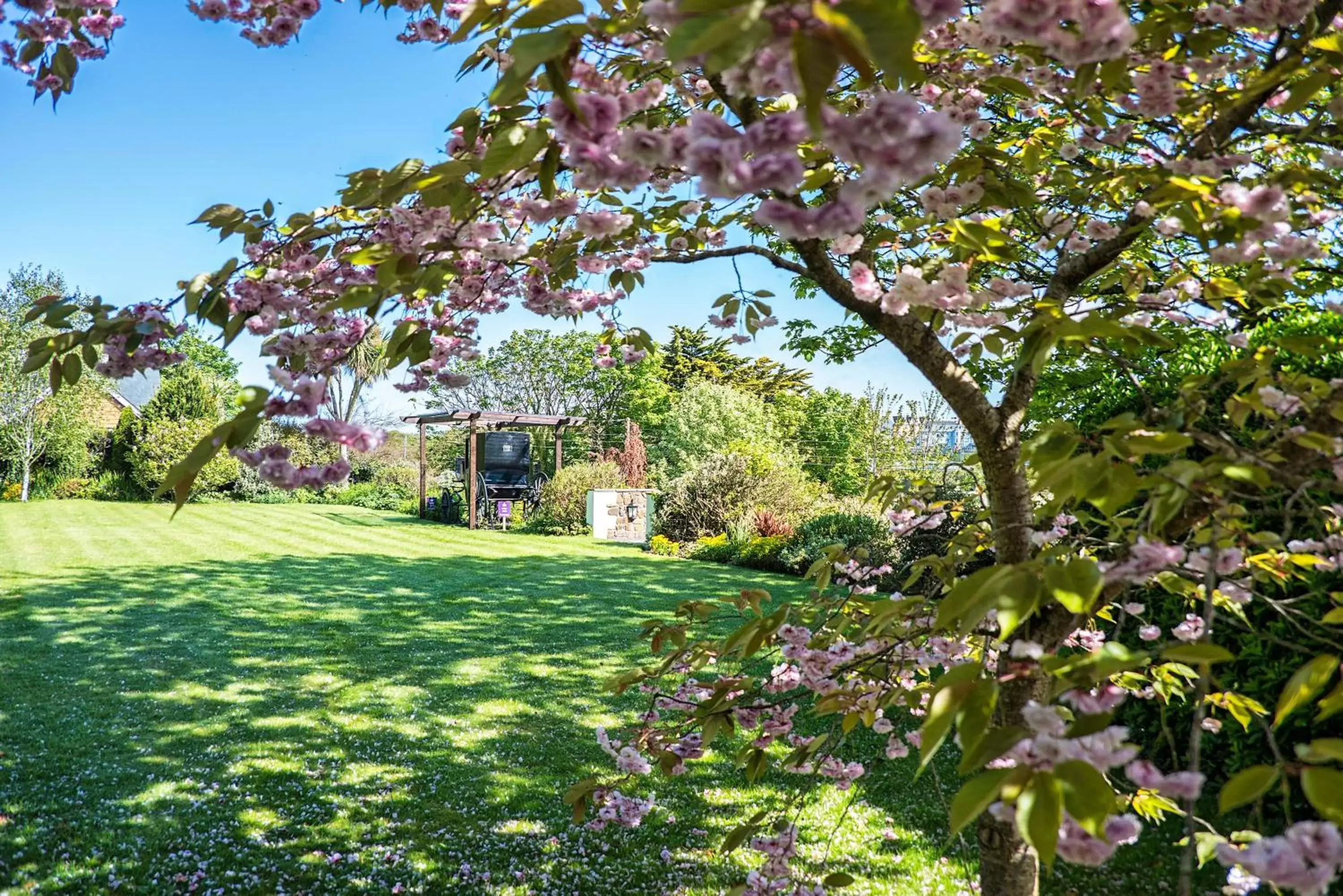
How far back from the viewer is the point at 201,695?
4.72 meters

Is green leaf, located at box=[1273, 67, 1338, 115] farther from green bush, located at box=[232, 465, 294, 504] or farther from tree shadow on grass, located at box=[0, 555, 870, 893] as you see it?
green bush, located at box=[232, 465, 294, 504]

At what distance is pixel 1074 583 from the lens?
0.85 metres

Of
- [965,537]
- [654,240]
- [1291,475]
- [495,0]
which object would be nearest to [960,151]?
[654,240]

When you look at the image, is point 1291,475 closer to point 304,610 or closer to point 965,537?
point 965,537

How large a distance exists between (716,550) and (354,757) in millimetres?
7393

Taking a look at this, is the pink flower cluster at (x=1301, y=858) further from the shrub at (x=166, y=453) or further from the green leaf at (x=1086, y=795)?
the shrub at (x=166, y=453)

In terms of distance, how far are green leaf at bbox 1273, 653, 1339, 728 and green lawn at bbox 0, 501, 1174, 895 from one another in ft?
3.15

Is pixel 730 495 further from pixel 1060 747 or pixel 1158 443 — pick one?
pixel 1060 747

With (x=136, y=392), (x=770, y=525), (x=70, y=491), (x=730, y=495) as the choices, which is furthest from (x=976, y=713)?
(x=136, y=392)

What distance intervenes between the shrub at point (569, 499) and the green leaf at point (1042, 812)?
45.0 feet

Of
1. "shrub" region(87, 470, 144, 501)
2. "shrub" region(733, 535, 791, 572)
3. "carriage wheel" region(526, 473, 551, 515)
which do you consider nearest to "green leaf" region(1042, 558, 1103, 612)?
"shrub" region(733, 535, 791, 572)

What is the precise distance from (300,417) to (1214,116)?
5.55 ft

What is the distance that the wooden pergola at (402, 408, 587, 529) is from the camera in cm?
1499

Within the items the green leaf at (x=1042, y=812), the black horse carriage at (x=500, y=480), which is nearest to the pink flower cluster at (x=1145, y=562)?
the green leaf at (x=1042, y=812)
